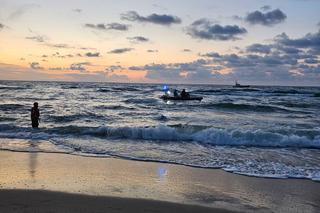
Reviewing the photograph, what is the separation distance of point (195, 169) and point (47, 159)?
397 centimetres

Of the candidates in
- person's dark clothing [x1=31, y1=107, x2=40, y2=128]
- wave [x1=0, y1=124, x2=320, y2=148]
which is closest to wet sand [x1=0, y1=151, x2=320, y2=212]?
wave [x1=0, y1=124, x2=320, y2=148]

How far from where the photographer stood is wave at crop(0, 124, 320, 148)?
15805 millimetres

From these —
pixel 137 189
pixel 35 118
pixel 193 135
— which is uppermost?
pixel 35 118

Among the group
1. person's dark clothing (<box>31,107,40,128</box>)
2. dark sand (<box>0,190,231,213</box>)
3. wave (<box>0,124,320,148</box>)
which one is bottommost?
wave (<box>0,124,320,148</box>)

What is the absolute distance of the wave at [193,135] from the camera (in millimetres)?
15805

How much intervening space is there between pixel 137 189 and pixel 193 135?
9.41 m

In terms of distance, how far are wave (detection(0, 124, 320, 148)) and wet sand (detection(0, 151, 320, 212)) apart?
19.7 ft

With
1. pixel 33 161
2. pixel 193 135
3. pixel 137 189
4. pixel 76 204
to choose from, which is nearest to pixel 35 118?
pixel 193 135

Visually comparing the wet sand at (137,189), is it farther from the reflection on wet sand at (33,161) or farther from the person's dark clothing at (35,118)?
the person's dark clothing at (35,118)

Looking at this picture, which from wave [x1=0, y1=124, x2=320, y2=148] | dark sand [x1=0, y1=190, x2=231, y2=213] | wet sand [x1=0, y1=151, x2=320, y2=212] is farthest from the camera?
wave [x1=0, y1=124, x2=320, y2=148]

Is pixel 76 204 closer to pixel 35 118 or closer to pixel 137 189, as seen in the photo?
pixel 137 189

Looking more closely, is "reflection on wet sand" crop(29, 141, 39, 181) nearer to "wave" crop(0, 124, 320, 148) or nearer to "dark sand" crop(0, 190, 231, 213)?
"dark sand" crop(0, 190, 231, 213)

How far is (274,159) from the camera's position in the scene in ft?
39.8

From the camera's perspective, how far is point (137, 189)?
307 inches
